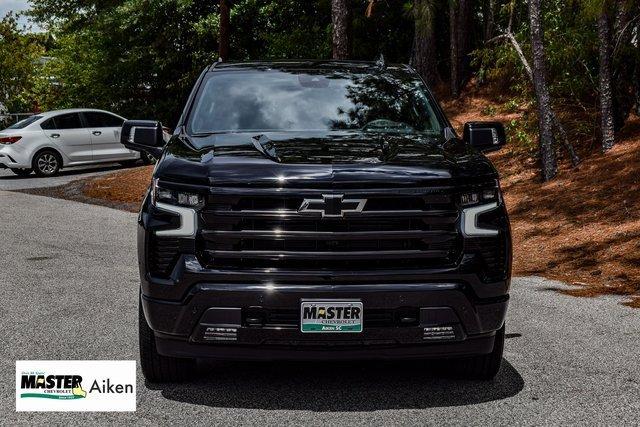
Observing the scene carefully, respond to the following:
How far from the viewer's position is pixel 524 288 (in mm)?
9703

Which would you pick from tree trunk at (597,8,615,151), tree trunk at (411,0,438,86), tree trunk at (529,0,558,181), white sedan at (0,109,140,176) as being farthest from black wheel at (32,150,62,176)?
tree trunk at (597,8,615,151)

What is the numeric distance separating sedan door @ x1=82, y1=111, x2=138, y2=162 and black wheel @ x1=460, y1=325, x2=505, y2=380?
2049 centimetres

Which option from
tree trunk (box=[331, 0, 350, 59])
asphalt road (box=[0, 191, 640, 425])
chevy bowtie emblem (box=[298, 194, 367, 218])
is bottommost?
asphalt road (box=[0, 191, 640, 425])

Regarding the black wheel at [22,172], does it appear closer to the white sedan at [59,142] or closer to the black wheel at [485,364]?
the white sedan at [59,142]

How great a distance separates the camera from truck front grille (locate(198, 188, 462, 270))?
16.6 feet

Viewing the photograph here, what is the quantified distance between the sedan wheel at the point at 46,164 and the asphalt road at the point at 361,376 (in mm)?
15204

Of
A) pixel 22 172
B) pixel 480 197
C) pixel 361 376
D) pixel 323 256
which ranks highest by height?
pixel 480 197

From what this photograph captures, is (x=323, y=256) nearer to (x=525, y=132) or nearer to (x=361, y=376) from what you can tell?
(x=361, y=376)

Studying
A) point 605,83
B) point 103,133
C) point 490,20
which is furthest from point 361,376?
point 490,20

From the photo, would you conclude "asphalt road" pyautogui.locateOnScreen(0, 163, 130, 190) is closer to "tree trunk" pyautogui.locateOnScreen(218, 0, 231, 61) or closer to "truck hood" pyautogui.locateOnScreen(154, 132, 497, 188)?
"tree trunk" pyautogui.locateOnScreen(218, 0, 231, 61)

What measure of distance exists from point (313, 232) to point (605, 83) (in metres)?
12.7

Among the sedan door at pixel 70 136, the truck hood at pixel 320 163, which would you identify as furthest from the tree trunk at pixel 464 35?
the truck hood at pixel 320 163

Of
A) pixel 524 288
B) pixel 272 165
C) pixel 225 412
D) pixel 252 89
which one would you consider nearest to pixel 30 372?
pixel 225 412

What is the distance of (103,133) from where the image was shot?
25312mm
